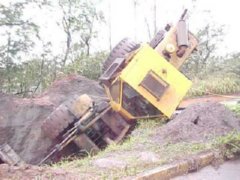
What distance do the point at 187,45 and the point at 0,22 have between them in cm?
659

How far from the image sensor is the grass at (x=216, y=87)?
18422mm

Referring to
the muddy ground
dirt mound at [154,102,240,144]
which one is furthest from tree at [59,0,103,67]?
dirt mound at [154,102,240,144]

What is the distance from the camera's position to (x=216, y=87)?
61.3ft

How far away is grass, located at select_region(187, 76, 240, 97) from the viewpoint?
18.4 m

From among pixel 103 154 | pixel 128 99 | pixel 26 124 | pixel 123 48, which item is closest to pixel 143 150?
pixel 103 154

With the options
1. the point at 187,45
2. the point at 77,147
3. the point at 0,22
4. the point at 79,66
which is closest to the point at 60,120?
the point at 77,147

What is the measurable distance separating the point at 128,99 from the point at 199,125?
223cm

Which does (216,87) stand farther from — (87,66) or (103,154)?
(103,154)

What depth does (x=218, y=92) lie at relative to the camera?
1856cm

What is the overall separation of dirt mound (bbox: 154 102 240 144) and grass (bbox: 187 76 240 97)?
33.8ft

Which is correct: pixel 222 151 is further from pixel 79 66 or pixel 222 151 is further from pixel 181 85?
pixel 79 66

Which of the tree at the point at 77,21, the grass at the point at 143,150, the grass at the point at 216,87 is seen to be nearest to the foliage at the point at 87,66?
the tree at the point at 77,21

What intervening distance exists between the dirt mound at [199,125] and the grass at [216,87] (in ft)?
33.8

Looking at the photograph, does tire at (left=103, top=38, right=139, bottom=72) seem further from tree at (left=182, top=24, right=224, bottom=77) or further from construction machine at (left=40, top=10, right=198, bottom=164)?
tree at (left=182, top=24, right=224, bottom=77)
